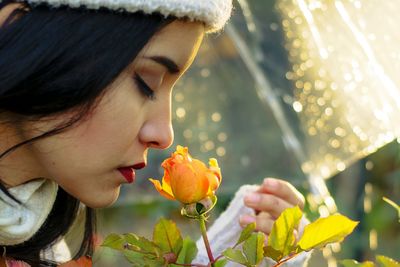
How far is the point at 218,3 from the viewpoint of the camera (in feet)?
3.80

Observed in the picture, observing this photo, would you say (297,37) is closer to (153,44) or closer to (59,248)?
(59,248)

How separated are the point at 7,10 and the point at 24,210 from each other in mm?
250

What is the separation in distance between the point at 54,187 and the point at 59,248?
29 centimetres

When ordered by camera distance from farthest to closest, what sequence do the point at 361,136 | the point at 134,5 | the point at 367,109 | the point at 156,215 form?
the point at 156,215 < the point at 361,136 < the point at 367,109 < the point at 134,5

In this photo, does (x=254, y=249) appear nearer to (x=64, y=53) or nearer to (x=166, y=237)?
(x=166, y=237)

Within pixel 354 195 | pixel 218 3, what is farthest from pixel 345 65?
pixel 354 195

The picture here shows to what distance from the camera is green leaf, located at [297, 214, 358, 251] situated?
2.87 ft

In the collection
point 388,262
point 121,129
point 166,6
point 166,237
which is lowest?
point 388,262

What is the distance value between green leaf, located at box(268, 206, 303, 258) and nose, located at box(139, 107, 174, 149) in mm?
283

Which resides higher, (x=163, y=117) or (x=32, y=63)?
(x=32, y=63)

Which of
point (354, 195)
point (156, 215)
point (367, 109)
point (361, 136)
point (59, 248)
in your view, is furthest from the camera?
point (156, 215)

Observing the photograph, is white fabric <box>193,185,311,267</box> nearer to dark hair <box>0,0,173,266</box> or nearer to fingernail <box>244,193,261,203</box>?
fingernail <box>244,193,261,203</box>

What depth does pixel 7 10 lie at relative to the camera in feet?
3.63

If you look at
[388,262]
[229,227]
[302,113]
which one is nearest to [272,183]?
[229,227]
